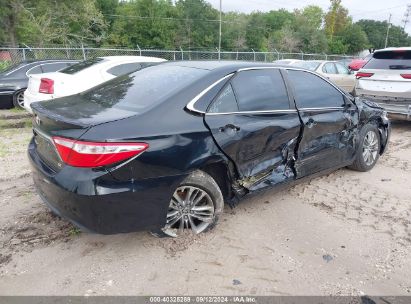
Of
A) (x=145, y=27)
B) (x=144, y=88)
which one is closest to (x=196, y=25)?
(x=145, y=27)

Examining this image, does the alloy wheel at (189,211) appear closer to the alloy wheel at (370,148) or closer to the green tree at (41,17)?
the alloy wheel at (370,148)

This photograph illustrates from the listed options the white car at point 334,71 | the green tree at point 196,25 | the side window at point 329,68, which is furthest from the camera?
the green tree at point 196,25

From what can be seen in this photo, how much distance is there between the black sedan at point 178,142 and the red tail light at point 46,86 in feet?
10.7

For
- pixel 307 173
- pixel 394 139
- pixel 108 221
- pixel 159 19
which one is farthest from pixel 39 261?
pixel 159 19

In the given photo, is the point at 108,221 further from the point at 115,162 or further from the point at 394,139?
the point at 394,139

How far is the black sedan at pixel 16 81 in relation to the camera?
9.72 meters

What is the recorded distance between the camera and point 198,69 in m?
3.72

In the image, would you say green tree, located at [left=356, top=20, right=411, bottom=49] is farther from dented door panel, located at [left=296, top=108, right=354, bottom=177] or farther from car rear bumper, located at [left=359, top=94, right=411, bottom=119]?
dented door panel, located at [left=296, top=108, right=354, bottom=177]

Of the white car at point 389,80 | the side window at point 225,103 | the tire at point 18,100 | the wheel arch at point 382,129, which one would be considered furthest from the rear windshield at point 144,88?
the tire at point 18,100

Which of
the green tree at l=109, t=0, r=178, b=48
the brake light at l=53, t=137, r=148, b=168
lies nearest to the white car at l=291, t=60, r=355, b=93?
the brake light at l=53, t=137, r=148, b=168

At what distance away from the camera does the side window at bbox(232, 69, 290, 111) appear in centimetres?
365

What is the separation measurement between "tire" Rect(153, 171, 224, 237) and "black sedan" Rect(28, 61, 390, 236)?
1cm

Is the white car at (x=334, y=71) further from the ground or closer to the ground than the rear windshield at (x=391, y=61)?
closer to the ground

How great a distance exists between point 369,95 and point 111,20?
57.3m
